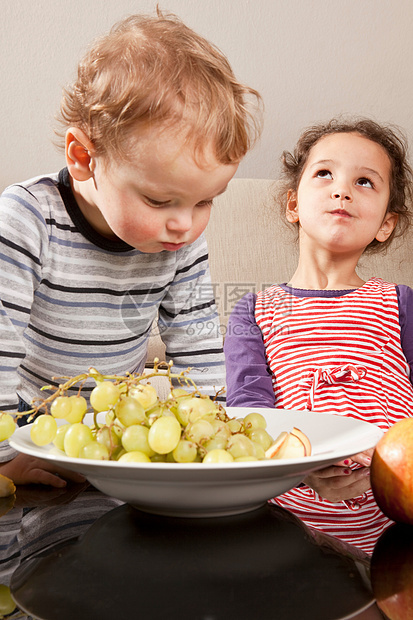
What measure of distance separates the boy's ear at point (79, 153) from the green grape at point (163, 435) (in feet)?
1.85

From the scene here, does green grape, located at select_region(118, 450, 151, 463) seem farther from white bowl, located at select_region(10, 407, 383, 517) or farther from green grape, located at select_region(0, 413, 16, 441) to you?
green grape, located at select_region(0, 413, 16, 441)

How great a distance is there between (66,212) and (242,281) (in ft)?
4.42

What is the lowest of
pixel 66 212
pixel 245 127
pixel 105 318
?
pixel 105 318

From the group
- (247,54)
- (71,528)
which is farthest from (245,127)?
(247,54)

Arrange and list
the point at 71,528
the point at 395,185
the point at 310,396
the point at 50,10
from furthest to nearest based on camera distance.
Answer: the point at 50,10 < the point at 395,185 < the point at 310,396 < the point at 71,528

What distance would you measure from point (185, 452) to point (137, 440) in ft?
0.13

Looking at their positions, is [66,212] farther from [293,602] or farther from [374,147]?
[374,147]

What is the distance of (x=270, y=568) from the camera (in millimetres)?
406

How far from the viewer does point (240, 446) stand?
1.63 feet

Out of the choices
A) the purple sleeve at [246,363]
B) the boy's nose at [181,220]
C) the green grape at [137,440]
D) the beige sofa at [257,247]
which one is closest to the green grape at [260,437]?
the green grape at [137,440]

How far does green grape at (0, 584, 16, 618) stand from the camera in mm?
353

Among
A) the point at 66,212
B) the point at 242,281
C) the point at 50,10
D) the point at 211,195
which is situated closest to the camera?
the point at 211,195

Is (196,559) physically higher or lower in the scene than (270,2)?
lower

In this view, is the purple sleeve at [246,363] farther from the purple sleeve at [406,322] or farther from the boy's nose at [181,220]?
the boy's nose at [181,220]
